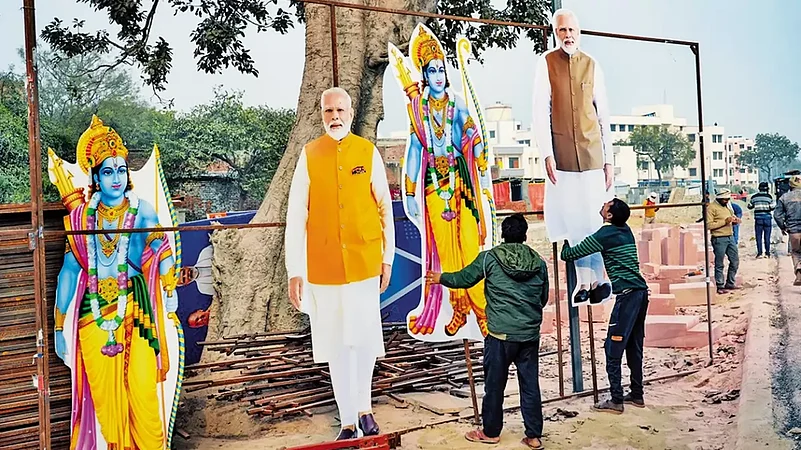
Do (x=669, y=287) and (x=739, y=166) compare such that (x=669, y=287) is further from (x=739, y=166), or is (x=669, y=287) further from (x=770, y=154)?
(x=770, y=154)

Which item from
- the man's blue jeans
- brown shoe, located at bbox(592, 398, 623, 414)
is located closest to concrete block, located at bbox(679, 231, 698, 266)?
the man's blue jeans

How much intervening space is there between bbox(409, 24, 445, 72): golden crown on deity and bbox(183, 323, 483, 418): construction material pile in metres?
1.81

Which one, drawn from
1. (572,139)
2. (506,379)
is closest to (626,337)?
(506,379)

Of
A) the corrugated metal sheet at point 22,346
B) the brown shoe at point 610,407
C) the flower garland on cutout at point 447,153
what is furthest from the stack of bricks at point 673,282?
the corrugated metal sheet at point 22,346

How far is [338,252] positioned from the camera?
15.3 ft

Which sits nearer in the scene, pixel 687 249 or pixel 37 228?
pixel 37 228

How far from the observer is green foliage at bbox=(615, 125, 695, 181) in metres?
6.83

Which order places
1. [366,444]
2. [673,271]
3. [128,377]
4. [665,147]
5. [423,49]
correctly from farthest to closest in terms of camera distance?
[673,271] < [665,147] < [423,49] < [366,444] < [128,377]

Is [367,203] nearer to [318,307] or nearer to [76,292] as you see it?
[318,307]

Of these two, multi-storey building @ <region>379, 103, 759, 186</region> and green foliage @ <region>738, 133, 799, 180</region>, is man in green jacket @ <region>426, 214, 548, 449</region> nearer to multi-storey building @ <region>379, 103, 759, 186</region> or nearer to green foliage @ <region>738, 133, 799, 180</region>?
multi-storey building @ <region>379, 103, 759, 186</region>

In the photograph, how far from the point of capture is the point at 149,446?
4.23m

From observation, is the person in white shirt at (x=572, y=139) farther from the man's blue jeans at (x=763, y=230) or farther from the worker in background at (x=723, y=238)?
the man's blue jeans at (x=763, y=230)

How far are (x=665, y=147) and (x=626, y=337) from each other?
2.26 meters

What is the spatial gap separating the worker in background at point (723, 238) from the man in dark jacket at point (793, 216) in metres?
0.50
